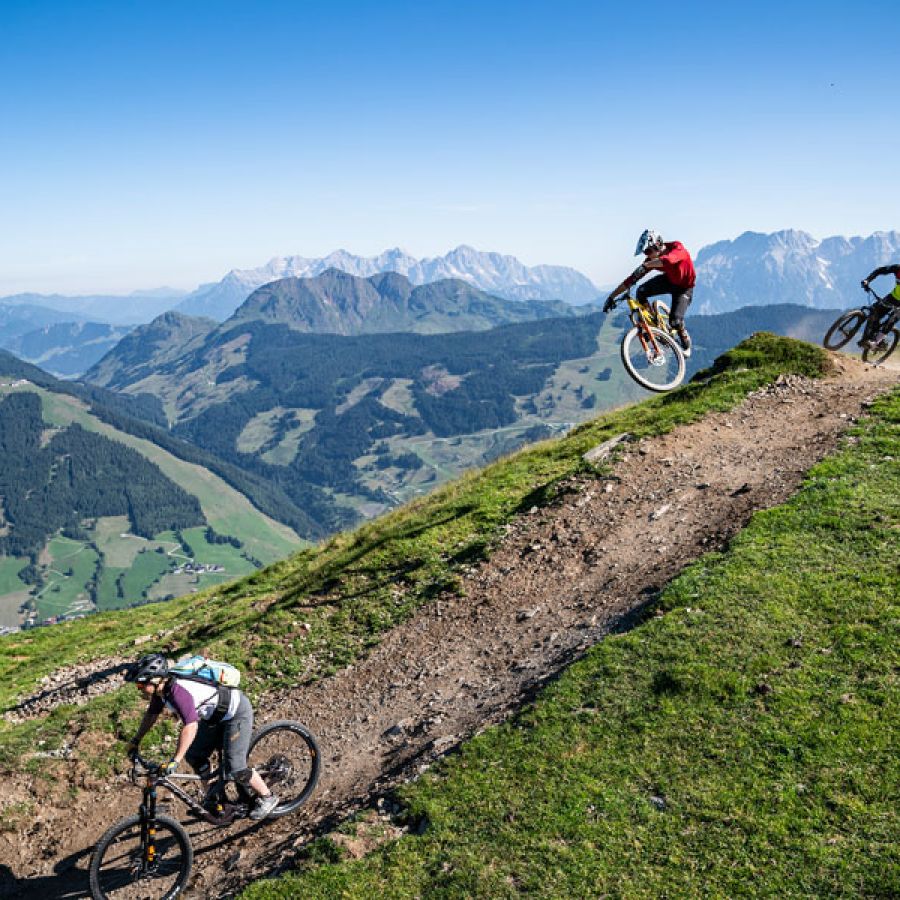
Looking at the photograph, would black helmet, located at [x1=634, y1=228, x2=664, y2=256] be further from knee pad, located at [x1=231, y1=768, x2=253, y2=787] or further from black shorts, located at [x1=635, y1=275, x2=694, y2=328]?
knee pad, located at [x1=231, y1=768, x2=253, y2=787]

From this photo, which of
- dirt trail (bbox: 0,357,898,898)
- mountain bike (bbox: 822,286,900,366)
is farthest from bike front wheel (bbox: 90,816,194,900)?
mountain bike (bbox: 822,286,900,366)

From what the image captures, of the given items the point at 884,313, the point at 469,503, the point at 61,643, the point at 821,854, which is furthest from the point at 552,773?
the point at 61,643

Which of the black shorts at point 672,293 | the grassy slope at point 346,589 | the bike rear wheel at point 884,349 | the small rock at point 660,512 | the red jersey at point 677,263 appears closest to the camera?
the grassy slope at point 346,589

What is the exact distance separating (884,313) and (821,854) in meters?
23.1

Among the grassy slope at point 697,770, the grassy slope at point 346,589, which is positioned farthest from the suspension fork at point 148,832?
the grassy slope at point 346,589

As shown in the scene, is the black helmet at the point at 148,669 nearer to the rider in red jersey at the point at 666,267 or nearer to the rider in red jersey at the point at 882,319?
the rider in red jersey at the point at 666,267

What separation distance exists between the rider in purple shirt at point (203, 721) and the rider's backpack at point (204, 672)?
0.32 ft

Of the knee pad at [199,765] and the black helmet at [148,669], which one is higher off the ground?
the black helmet at [148,669]

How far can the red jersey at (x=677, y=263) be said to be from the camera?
19.7 meters

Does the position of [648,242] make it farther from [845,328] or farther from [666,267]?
[845,328]

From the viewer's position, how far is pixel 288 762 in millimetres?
12406

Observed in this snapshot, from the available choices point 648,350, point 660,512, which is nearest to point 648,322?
point 648,350

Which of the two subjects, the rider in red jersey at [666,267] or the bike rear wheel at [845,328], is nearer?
the rider in red jersey at [666,267]

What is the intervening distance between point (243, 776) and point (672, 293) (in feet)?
58.7
